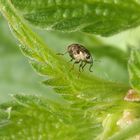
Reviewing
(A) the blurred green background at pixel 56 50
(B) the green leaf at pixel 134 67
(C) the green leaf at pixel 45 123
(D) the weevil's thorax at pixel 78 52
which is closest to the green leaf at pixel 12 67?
(A) the blurred green background at pixel 56 50

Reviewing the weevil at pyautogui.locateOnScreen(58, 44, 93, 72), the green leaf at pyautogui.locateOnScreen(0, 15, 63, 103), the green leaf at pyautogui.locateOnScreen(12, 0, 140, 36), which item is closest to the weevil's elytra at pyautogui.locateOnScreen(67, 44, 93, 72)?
the weevil at pyautogui.locateOnScreen(58, 44, 93, 72)

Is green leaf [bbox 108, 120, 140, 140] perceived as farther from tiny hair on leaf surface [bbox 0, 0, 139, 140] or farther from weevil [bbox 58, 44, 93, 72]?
weevil [bbox 58, 44, 93, 72]

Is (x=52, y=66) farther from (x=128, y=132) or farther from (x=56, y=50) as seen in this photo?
(x=56, y=50)

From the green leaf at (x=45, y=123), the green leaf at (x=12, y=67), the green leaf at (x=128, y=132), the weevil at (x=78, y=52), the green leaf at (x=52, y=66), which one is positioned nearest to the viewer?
the green leaf at (x=128, y=132)

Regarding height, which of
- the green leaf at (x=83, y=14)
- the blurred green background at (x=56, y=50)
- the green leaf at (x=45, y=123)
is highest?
the blurred green background at (x=56, y=50)

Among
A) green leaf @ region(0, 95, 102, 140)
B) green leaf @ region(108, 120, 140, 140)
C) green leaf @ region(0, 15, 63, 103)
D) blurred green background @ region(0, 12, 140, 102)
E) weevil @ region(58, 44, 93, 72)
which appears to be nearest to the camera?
green leaf @ region(108, 120, 140, 140)

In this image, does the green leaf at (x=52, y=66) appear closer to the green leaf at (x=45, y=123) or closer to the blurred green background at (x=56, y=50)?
the green leaf at (x=45, y=123)
